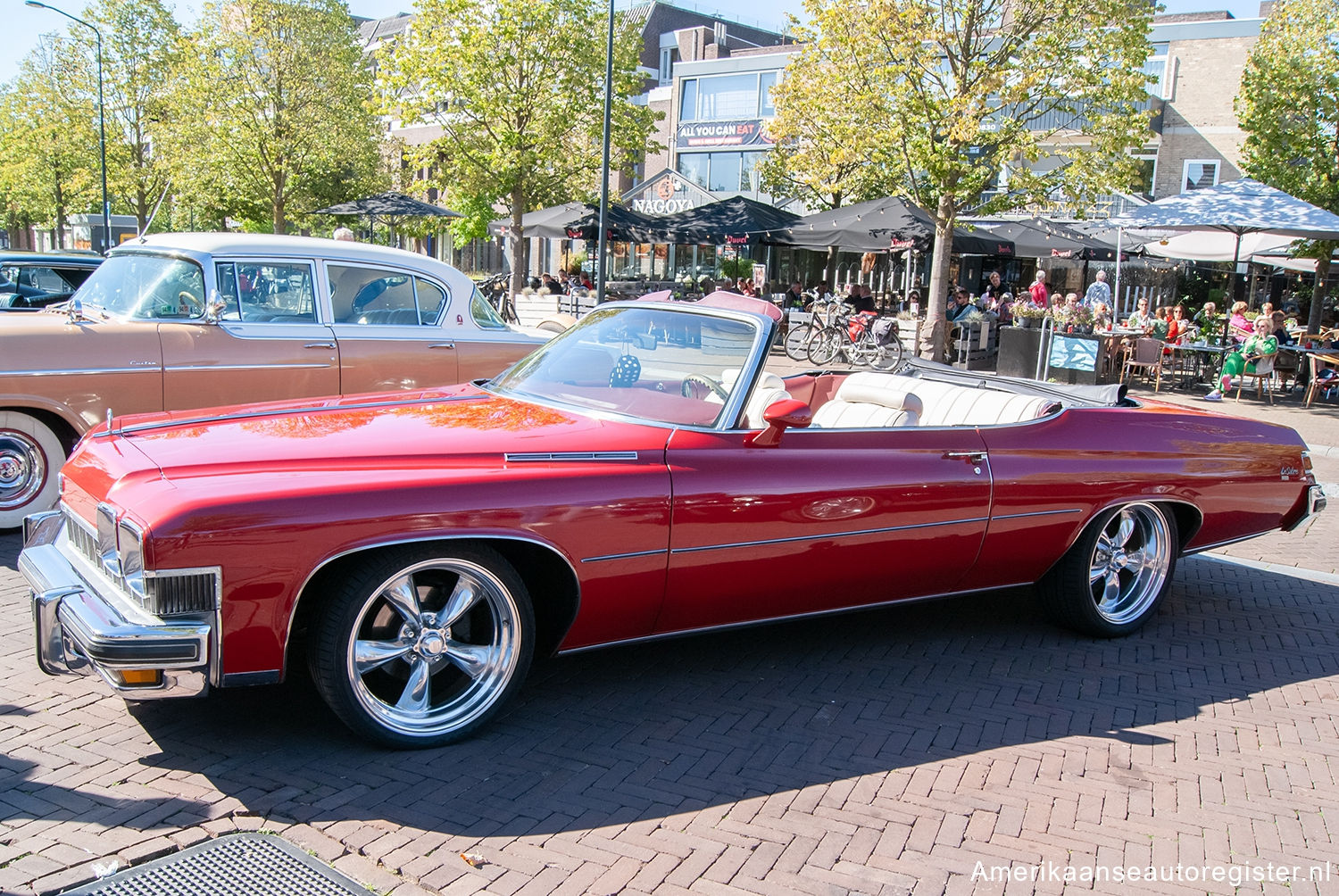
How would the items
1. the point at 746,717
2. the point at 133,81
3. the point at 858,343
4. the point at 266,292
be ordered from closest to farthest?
the point at 746,717 → the point at 266,292 → the point at 858,343 → the point at 133,81

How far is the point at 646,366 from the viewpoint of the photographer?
14.2ft

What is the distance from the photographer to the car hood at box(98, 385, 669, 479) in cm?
338

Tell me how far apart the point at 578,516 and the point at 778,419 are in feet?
2.97

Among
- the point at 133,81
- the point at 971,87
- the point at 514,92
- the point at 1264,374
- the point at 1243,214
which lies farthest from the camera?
the point at 133,81

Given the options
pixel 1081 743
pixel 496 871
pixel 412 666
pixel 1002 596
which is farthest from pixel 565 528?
pixel 1002 596

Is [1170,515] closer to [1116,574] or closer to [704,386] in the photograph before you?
[1116,574]

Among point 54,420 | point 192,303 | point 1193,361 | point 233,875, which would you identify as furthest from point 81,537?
point 1193,361

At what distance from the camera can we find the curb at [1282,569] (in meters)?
6.43

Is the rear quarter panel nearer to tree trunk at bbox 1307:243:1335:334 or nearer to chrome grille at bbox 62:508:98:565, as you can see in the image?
chrome grille at bbox 62:508:98:565

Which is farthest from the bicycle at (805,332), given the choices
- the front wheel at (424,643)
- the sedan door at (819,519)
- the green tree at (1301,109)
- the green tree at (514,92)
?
the front wheel at (424,643)

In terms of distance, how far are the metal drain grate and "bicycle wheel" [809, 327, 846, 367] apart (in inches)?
608

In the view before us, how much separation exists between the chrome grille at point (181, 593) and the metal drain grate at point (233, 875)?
65 cm

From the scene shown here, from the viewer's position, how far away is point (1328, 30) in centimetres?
2181

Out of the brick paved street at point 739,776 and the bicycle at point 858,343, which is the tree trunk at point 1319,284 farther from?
the brick paved street at point 739,776
